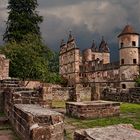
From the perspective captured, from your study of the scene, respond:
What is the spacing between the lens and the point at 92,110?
40.8 feet

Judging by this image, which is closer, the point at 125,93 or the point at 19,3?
the point at 125,93

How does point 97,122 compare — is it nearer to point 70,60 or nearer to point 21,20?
point 21,20

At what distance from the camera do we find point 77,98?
78.0ft

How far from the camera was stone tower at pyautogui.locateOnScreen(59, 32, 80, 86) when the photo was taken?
59438 mm

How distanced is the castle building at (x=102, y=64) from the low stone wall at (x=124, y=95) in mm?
11594

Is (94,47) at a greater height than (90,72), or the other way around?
(94,47)

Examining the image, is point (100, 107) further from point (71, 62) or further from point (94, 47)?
point (94, 47)

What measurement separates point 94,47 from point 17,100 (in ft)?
214

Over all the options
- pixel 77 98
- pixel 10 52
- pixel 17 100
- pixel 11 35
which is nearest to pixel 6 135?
pixel 17 100

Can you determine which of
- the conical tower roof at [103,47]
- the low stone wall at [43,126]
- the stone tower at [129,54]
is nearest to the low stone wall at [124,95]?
the low stone wall at [43,126]

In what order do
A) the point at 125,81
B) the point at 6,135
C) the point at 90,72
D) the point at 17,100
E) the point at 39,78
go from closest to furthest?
the point at 6,135
the point at 17,100
the point at 39,78
the point at 125,81
the point at 90,72

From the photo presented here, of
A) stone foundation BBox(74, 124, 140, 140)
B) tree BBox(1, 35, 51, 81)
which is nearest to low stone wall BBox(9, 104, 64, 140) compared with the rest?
stone foundation BBox(74, 124, 140, 140)

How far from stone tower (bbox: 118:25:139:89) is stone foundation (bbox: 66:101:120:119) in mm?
32456

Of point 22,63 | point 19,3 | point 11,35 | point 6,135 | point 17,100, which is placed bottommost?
point 6,135
